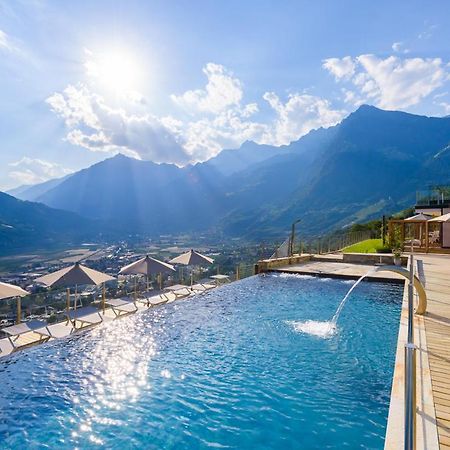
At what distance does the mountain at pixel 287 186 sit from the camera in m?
103

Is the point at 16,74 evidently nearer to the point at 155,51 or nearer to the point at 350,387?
the point at 155,51

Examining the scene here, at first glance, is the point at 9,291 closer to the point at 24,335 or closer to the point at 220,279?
the point at 24,335

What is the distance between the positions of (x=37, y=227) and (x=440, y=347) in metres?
84.4

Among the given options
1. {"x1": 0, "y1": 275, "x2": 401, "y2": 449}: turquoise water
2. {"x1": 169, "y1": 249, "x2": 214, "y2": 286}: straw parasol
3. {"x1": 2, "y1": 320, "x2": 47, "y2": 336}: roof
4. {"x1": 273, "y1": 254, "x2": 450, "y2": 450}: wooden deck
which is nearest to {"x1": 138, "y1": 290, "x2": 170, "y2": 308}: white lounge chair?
{"x1": 169, "y1": 249, "x2": 214, "y2": 286}: straw parasol

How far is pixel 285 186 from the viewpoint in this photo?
5659 inches

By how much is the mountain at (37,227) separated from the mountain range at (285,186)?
14191 mm

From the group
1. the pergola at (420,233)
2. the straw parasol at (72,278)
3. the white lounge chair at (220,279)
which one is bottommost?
the white lounge chair at (220,279)

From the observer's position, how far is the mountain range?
336 ft

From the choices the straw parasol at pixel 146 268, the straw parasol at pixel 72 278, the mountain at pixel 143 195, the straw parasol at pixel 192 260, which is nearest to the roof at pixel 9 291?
the straw parasol at pixel 72 278

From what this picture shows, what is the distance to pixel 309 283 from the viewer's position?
47.1 feet

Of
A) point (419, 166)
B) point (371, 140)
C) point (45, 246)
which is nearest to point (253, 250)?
point (45, 246)

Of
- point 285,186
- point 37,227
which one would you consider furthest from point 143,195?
point 37,227

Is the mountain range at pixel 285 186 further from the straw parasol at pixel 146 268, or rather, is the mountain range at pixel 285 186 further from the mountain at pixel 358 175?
the straw parasol at pixel 146 268

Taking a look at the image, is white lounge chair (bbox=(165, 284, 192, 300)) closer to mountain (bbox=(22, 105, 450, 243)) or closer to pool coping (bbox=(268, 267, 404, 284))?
pool coping (bbox=(268, 267, 404, 284))
